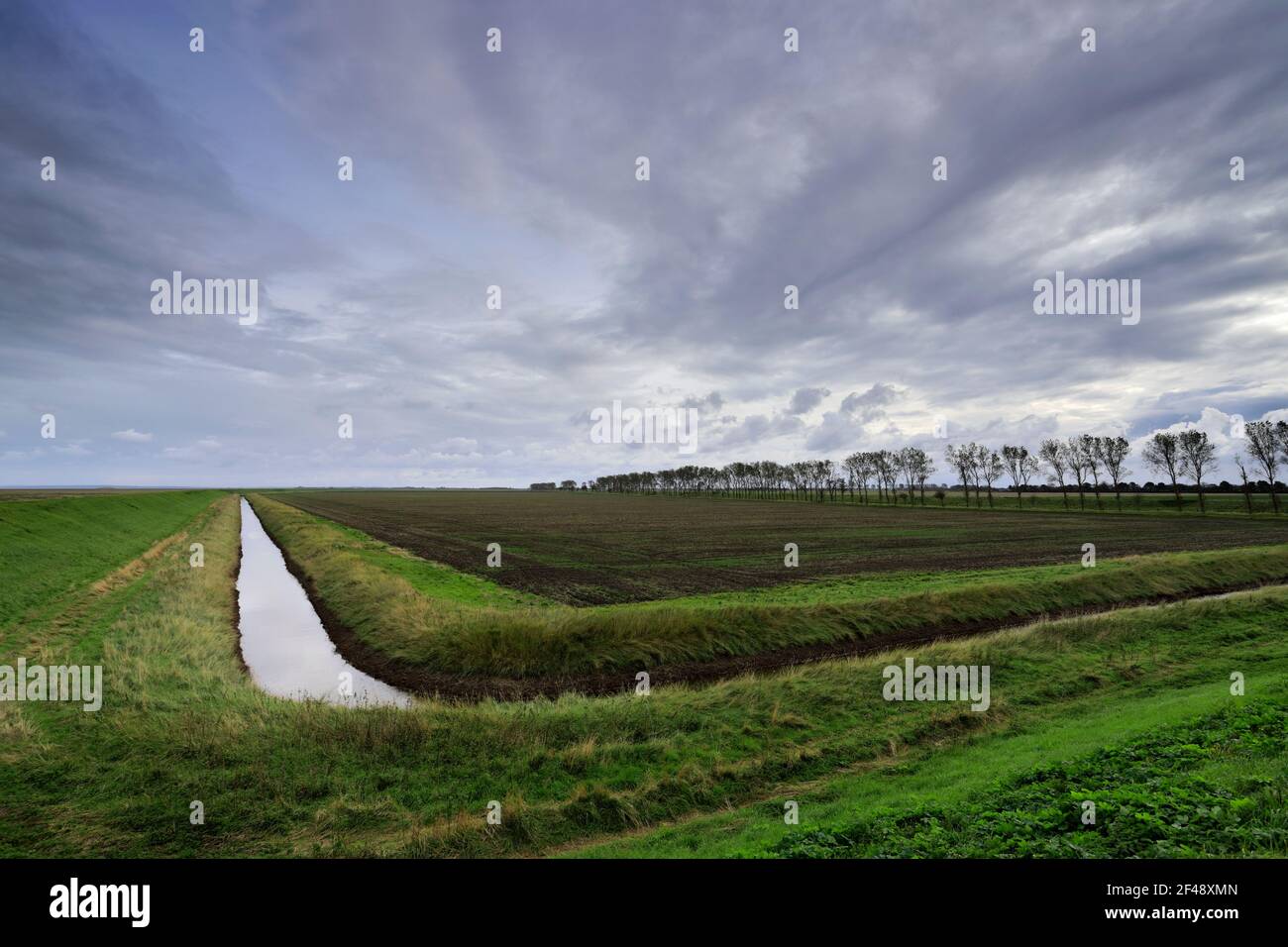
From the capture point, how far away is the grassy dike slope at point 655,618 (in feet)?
72.5

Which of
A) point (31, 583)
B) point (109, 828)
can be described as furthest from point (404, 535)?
point (109, 828)

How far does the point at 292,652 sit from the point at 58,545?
2983 cm

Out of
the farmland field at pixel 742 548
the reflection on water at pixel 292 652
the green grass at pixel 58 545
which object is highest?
the green grass at pixel 58 545

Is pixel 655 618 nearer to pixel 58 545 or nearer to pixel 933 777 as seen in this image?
pixel 933 777

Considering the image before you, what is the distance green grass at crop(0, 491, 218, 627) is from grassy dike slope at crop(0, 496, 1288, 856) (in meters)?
10.8

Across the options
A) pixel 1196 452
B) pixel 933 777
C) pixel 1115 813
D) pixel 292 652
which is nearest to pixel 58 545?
pixel 292 652

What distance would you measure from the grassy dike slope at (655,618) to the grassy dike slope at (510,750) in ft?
14.0

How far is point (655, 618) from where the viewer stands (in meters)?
24.2

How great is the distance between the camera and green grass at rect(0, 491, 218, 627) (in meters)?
28.9

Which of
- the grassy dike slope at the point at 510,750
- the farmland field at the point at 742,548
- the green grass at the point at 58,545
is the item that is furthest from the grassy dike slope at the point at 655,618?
the green grass at the point at 58,545

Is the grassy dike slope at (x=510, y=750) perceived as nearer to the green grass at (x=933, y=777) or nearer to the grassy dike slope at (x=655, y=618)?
the green grass at (x=933, y=777)
